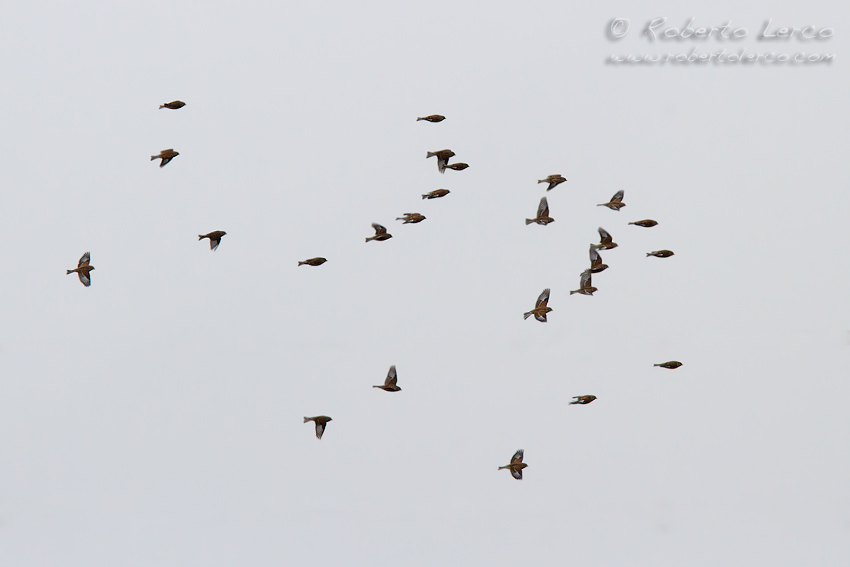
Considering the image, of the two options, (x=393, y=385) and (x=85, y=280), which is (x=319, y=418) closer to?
(x=393, y=385)

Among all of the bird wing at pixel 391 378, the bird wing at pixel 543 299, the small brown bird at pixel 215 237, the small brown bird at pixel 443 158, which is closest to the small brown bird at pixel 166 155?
the small brown bird at pixel 215 237

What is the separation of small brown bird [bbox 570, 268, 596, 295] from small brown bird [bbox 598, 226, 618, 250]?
764 mm

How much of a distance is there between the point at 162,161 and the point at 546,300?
10.9 m

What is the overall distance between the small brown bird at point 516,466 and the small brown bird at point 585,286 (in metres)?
5.24

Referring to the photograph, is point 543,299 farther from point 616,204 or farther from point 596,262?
point 616,204

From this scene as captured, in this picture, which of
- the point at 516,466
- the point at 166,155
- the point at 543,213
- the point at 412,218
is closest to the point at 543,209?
the point at 543,213

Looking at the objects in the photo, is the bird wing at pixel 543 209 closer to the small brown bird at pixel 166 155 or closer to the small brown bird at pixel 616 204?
the small brown bird at pixel 616 204

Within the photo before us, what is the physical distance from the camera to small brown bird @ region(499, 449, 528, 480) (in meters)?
34.0

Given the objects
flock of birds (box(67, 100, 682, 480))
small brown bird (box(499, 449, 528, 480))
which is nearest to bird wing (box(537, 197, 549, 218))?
flock of birds (box(67, 100, 682, 480))

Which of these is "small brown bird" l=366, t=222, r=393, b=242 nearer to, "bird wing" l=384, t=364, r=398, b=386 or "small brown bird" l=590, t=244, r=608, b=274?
"bird wing" l=384, t=364, r=398, b=386

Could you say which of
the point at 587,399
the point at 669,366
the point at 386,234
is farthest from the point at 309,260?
the point at 669,366

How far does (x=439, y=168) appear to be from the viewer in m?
31.3

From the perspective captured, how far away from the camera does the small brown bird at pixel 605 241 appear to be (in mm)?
33031

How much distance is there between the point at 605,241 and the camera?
3334 centimetres
